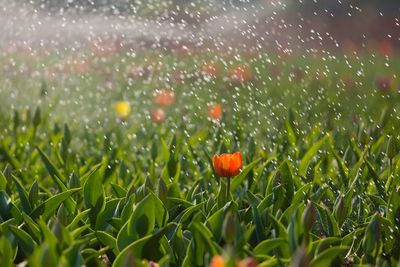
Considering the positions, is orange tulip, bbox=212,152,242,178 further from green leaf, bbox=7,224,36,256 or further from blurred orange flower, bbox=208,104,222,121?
blurred orange flower, bbox=208,104,222,121

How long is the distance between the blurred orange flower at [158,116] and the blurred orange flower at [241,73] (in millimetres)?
365

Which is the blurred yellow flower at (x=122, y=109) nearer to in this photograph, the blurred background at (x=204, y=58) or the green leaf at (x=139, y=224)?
the blurred background at (x=204, y=58)

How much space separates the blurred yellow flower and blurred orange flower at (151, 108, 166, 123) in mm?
86

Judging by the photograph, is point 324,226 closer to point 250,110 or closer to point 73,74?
point 250,110

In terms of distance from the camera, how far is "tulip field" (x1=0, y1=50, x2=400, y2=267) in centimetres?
138

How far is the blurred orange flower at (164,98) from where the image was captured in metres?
2.96

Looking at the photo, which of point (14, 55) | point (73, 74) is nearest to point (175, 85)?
point (73, 74)

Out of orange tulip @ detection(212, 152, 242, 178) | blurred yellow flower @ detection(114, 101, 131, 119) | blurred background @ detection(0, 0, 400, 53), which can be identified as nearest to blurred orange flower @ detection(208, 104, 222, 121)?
blurred background @ detection(0, 0, 400, 53)

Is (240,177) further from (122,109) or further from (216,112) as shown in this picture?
(122,109)

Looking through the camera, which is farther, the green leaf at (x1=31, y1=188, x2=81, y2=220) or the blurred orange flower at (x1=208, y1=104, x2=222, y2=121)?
the blurred orange flower at (x1=208, y1=104, x2=222, y2=121)

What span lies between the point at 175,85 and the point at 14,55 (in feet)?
1.97

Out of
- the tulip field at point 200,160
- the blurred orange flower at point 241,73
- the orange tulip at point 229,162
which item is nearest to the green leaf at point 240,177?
the tulip field at point 200,160

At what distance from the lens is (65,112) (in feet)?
10.1

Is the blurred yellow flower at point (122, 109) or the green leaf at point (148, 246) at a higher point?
the green leaf at point (148, 246)
